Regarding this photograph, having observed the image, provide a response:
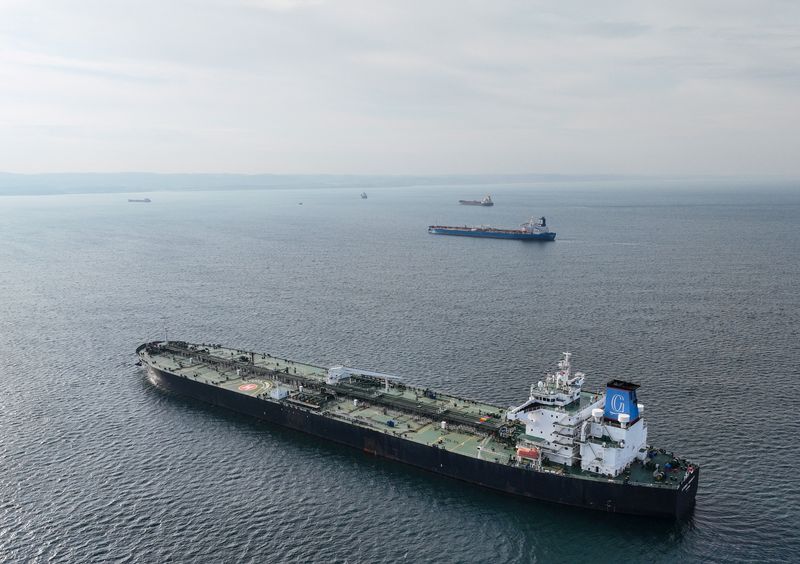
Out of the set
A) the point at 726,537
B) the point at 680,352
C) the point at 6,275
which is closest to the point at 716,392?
the point at 680,352

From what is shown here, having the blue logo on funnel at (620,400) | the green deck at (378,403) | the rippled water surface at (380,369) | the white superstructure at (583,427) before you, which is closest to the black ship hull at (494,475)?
the green deck at (378,403)

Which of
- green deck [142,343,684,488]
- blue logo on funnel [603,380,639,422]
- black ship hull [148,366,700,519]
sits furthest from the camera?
green deck [142,343,684,488]

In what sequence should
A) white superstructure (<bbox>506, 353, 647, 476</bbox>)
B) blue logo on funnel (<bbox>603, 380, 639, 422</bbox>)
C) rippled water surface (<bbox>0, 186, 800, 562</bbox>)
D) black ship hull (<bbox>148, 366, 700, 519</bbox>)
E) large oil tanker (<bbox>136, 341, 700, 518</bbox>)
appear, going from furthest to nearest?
blue logo on funnel (<bbox>603, 380, 639, 422</bbox>)
white superstructure (<bbox>506, 353, 647, 476</bbox>)
large oil tanker (<bbox>136, 341, 700, 518</bbox>)
black ship hull (<bbox>148, 366, 700, 519</bbox>)
rippled water surface (<bbox>0, 186, 800, 562</bbox>)

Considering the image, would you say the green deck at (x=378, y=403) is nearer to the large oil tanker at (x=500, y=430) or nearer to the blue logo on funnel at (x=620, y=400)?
the large oil tanker at (x=500, y=430)

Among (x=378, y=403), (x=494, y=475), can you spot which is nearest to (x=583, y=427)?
(x=494, y=475)

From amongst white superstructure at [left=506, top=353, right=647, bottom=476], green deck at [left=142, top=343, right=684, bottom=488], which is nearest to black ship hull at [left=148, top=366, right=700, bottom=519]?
green deck at [left=142, top=343, right=684, bottom=488]

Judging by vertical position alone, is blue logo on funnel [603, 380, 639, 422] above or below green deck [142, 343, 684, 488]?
above

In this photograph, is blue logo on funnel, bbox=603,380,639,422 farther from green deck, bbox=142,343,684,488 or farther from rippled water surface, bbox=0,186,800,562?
rippled water surface, bbox=0,186,800,562

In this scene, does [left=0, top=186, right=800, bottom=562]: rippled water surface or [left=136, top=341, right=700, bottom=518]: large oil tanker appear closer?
[left=0, top=186, right=800, bottom=562]: rippled water surface
